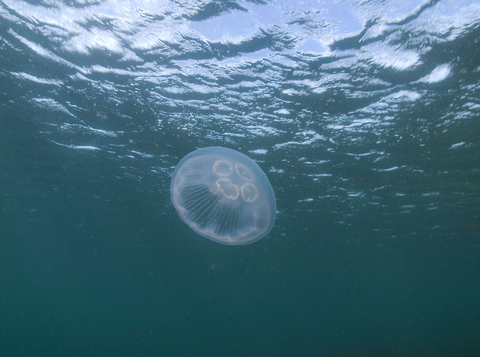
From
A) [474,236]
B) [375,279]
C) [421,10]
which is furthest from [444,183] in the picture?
[375,279]

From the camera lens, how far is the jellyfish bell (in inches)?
196

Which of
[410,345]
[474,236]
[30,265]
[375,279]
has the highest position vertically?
[474,236]

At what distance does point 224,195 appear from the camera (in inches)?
197

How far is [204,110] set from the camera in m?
8.11

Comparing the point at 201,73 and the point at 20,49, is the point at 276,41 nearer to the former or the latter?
the point at 201,73

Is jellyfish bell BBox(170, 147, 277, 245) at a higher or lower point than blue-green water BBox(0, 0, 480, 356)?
lower

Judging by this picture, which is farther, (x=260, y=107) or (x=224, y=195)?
(x=260, y=107)

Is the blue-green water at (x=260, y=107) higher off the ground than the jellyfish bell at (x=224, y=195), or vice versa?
the blue-green water at (x=260, y=107)

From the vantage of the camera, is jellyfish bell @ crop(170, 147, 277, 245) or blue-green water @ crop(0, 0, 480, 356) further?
blue-green water @ crop(0, 0, 480, 356)

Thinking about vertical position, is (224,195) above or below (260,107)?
below

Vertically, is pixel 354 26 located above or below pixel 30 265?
above

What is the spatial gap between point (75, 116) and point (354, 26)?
7.78 m

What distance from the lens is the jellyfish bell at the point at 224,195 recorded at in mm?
4980

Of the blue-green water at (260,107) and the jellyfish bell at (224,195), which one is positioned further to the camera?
the blue-green water at (260,107)
